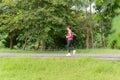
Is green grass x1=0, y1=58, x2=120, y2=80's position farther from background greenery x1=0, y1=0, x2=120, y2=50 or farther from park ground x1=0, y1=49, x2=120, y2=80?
background greenery x1=0, y1=0, x2=120, y2=50

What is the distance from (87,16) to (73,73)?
48.6ft

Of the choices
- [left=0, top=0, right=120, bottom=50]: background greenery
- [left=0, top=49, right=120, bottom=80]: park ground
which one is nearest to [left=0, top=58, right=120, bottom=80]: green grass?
[left=0, top=49, right=120, bottom=80]: park ground

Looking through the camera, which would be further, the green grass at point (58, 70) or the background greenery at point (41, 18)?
the background greenery at point (41, 18)

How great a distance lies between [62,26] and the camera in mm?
20781

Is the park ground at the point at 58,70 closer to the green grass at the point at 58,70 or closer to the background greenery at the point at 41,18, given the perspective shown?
the green grass at the point at 58,70

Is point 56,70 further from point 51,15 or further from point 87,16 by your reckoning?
point 87,16

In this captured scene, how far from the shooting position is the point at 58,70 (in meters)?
10.5

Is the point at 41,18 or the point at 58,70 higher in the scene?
the point at 41,18

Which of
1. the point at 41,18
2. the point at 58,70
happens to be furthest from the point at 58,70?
the point at 41,18

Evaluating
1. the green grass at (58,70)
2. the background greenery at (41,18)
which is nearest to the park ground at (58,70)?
the green grass at (58,70)

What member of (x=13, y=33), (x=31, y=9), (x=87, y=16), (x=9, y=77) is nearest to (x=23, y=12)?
(x=31, y=9)

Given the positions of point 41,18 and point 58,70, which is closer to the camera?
point 58,70

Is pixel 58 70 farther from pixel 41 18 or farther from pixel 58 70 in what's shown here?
pixel 41 18

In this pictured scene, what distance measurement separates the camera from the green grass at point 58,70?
9.16 metres
